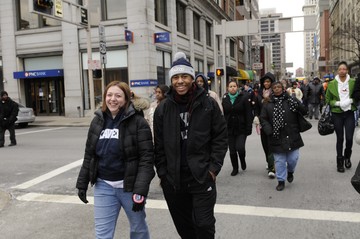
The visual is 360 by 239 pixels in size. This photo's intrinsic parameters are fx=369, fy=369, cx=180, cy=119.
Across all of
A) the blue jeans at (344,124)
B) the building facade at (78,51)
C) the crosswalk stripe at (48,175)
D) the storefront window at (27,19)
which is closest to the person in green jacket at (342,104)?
the blue jeans at (344,124)

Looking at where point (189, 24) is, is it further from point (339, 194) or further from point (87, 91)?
point (339, 194)

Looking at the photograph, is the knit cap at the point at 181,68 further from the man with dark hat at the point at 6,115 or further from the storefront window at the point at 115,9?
the storefront window at the point at 115,9

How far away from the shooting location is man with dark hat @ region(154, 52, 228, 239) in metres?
3.02

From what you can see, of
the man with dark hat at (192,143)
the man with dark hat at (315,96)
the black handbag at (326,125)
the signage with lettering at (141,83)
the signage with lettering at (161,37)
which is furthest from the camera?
the signage with lettering at (161,37)

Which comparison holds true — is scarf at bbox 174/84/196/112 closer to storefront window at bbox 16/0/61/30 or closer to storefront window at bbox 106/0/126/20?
storefront window at bbox 106/0/126/20

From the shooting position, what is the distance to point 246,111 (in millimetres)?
6738

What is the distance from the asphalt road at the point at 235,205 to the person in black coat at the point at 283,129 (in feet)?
1.52

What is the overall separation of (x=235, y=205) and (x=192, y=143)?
251 centimetres

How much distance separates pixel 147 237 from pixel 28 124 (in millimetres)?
19001

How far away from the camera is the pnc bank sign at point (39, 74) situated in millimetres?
23438

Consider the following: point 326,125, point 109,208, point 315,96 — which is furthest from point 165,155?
point 315,96

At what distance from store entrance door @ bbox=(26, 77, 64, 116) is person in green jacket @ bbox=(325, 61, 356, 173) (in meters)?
20.7

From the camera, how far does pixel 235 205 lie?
5.20 m

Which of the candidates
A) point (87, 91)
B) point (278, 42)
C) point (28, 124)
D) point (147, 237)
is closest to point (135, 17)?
point (87, 91)
